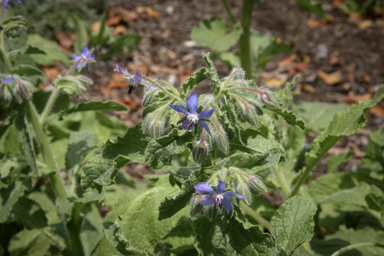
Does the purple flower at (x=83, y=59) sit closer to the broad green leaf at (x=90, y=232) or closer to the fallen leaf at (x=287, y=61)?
the broad green leaf at (x=90, y=232)

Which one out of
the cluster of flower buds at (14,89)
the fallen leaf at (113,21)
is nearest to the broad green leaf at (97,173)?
the cluster of flower buds at (14,89)

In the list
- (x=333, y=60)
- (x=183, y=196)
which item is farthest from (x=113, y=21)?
(x=183, y=196)

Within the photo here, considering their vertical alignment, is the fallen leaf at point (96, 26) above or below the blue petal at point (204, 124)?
below

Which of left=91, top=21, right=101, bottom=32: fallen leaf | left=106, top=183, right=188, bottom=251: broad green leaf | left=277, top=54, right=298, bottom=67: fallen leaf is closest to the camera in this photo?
left=106, top=183, right=188, bottom=251: broad green leaf

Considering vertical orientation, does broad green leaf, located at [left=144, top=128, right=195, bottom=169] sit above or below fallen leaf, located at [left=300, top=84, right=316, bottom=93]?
above

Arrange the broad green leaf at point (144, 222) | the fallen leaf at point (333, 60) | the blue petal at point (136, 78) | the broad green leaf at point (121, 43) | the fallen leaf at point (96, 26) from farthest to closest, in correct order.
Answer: the fallen leaf at point (96, 26) < the fallen leaf at point (333, 60) < the broad green leaf at point (121, 43) < the broad green leaf at point (144, 222) < the blue petal at point (136, 78)

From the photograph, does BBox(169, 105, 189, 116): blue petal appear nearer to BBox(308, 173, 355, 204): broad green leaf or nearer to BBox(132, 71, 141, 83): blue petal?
BBox(132, 71, 141, 83): blue petal

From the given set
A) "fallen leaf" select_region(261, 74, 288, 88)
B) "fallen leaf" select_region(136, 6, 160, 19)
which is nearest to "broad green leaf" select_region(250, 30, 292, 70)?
"fallen leaf" select_region(261, 74, 288, 88)
